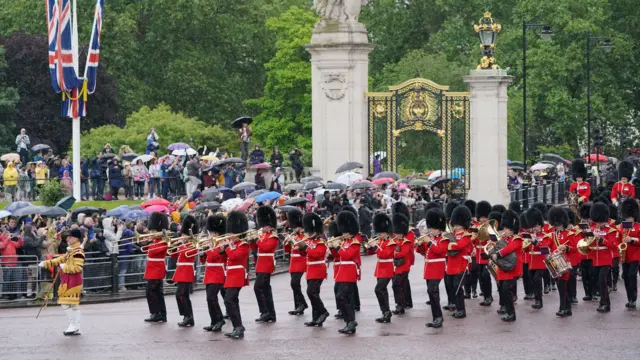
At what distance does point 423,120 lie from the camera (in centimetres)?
3434

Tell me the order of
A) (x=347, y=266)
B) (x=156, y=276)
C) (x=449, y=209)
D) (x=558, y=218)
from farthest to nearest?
(x=449, y=209) → (x=558, y=218) → (x=156, y=276) → (x=347, y=266)

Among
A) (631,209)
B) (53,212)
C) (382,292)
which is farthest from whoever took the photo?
(53,212)

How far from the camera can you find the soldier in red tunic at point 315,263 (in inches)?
829

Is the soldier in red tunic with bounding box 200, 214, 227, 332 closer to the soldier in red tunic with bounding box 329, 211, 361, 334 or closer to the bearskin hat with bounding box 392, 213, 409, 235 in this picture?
the soldier in red tunic with bounding box 329, 211, 361, 334

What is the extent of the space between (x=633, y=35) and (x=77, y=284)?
38337 mm

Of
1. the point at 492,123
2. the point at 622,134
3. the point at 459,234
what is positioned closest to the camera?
the point at 459,234

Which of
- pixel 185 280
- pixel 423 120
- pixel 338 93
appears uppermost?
pixel 338 93

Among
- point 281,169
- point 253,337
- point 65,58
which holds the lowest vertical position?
point 253,337

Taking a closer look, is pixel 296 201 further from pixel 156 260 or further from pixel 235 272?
pixel 235 272

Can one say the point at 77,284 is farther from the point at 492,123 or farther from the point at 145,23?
the point at 145,23

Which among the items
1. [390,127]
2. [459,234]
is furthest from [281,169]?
[459,234]

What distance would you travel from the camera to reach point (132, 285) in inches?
997

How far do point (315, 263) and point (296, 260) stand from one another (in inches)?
33.0

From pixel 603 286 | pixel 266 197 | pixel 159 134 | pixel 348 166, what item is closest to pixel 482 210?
pixel 603 286
